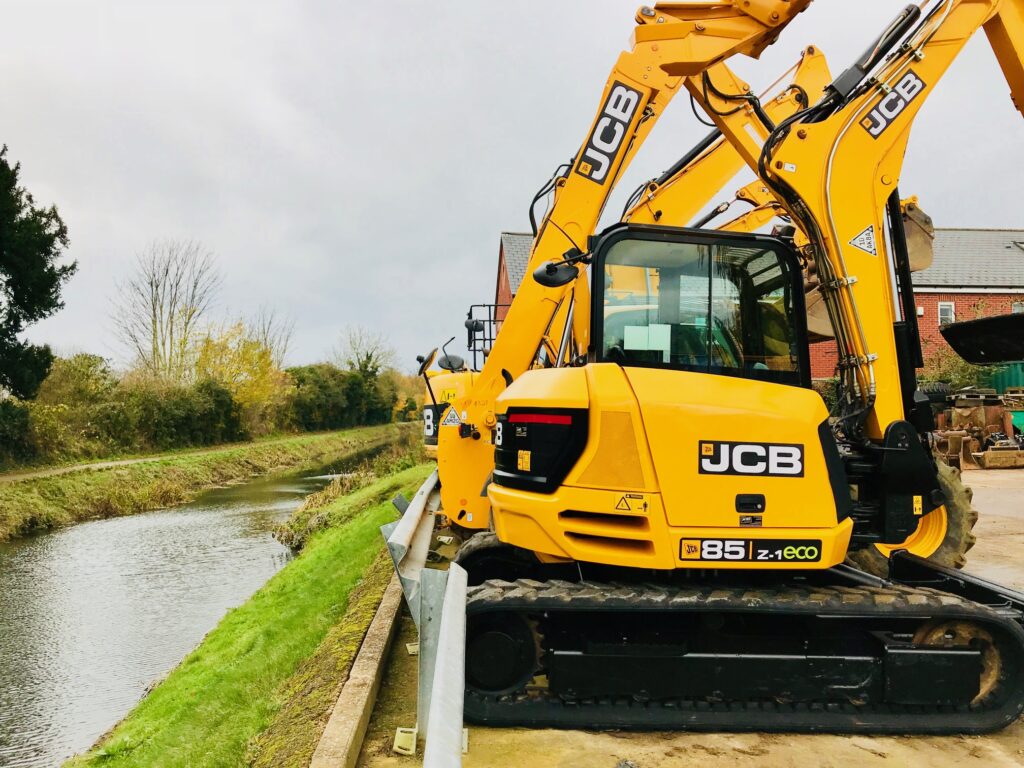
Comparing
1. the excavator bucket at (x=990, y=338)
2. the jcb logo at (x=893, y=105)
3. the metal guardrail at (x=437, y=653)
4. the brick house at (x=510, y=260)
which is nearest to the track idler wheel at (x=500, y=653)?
the metal guardrail at (x=437, y=653)

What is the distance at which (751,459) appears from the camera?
4.29 meters

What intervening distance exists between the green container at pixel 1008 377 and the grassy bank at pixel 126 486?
23523 mm

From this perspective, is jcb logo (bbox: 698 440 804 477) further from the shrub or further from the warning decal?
the shrub

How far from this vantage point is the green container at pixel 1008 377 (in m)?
21.3

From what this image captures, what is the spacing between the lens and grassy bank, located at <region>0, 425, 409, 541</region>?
61.9ft

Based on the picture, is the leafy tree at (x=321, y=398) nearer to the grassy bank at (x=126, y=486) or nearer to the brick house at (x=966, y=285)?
the grassy bank at (x=126, y=486)

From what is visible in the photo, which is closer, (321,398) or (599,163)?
(599,163)

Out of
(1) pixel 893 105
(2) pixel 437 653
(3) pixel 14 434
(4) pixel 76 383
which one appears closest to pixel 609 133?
(1) pixel 893 105

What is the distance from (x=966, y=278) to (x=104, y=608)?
3177 centimetres

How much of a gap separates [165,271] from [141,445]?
13.5 m

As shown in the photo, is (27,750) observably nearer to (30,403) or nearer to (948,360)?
(30,403)

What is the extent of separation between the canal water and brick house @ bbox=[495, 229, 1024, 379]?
13887 millimetres

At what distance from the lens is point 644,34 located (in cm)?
634

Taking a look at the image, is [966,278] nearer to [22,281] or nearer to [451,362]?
[451,362]
